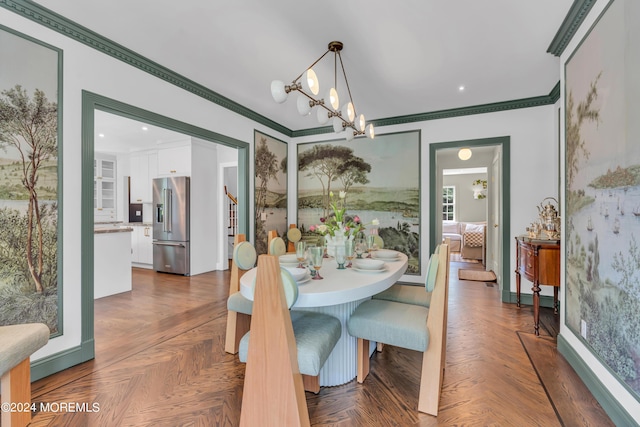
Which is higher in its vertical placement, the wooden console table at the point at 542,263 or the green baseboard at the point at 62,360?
the wooden console table at the point at 542,263

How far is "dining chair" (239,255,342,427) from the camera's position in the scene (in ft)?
4.17

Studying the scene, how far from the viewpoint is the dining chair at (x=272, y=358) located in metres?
1.27

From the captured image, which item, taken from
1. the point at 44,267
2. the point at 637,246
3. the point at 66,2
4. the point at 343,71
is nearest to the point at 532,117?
the point at 343,71

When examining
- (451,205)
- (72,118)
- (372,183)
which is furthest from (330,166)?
(451,205)

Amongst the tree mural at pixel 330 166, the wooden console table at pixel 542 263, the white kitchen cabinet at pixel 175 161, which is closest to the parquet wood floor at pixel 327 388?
the wooden console table at pixel 542 263

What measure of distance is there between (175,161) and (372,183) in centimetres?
375

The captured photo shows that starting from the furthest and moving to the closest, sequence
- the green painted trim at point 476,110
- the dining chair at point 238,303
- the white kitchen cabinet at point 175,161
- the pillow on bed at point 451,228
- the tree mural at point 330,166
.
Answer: the pillow on bed at point 451,228
the white kitchen cabinet at point 175,161
the tree mural at point 330,166
the green painted trim at point 476,110
the dining chair at point 238,303

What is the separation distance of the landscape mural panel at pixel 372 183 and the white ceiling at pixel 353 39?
1.15 m

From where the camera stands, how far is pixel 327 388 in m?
1.91

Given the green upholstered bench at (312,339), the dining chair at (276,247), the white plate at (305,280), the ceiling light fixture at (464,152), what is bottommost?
the green upholstered bench at (312,339)

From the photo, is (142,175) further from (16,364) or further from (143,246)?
(16,364)

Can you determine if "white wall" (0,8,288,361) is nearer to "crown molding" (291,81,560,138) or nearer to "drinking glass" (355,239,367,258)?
"drinking glass" (355,239,367,258)

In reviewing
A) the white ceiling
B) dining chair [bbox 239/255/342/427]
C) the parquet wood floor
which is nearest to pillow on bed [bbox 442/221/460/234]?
the white ceiling

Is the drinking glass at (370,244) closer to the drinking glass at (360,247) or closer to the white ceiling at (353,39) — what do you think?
the drinking glass at (360,247)
